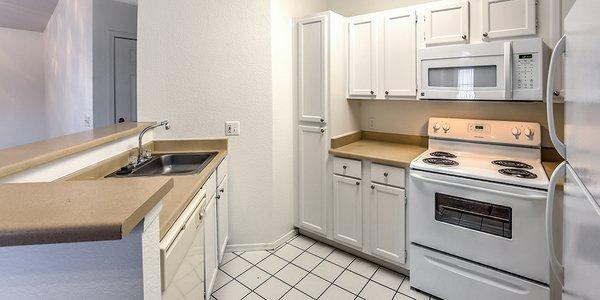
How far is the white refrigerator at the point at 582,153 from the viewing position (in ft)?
2.41

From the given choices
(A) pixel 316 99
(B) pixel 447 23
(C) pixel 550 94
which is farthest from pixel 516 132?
(A) pixel 316 99

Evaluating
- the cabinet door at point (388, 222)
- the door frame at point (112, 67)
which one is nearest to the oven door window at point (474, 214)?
the cabinet door at point (388, 222)

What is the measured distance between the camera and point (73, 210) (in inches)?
24.6

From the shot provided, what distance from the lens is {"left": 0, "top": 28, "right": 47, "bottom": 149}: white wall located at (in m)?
5.11

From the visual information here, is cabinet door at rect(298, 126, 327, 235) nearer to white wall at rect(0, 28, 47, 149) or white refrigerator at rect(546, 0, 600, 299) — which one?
white refrigerator at rect(546, 0, 600, 299)

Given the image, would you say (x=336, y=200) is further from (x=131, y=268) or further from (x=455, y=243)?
(x=131, y=268)

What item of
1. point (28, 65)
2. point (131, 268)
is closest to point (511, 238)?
point (131, 268)

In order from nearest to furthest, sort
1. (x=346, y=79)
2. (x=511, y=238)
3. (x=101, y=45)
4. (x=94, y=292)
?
(x=94, y=292) < (x=511, y=238) < (x=346, y=79) < (x=101, y=45)

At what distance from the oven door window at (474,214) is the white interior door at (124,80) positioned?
339 centimetres

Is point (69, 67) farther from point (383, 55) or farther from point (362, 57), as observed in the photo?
point (383, 55)

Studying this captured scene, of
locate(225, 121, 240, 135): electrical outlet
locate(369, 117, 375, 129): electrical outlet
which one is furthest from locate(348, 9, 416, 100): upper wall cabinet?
locate(225, 121, 240, 135): electrical outlet

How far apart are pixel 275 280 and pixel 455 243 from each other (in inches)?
48.6

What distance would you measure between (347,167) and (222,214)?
1.04 meters

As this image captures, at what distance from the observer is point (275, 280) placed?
88.8 inches
